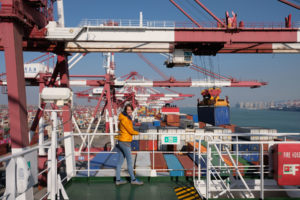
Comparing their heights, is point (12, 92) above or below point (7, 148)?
above

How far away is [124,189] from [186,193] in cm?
157

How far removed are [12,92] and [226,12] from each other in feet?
35.0

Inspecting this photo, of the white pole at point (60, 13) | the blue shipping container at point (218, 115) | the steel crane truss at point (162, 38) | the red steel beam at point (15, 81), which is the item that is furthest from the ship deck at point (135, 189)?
the blue shipping container at point (218, 115)

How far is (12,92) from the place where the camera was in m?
7.64

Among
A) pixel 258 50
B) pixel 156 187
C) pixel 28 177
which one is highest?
pixel 258 50

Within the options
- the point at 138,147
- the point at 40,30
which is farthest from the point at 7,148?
the point at 40,30

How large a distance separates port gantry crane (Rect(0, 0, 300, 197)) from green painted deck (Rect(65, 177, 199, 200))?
2.81m

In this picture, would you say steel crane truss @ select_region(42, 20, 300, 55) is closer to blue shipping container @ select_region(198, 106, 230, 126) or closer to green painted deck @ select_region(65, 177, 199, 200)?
green painted deck @ select_region(65, 177, 199, 200)

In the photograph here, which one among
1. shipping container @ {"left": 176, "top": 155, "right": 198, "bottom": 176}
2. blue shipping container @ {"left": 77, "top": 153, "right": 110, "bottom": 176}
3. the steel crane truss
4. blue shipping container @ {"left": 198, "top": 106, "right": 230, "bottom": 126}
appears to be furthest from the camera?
blue shipping container @ {"left": 198, "top": 106, "right": 230, "bottom": 126}

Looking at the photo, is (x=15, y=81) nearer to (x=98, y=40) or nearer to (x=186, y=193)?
(x=98, y=40)

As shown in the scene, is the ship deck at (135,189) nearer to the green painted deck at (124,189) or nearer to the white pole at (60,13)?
the green painted deck at (124,189)

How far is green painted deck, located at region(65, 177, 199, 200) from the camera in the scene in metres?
4.71

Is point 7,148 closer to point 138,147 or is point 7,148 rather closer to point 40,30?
point 138,147

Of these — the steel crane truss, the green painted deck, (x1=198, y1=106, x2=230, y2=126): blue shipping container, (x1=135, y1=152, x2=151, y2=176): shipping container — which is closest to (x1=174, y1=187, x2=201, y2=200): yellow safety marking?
the green painted deck
